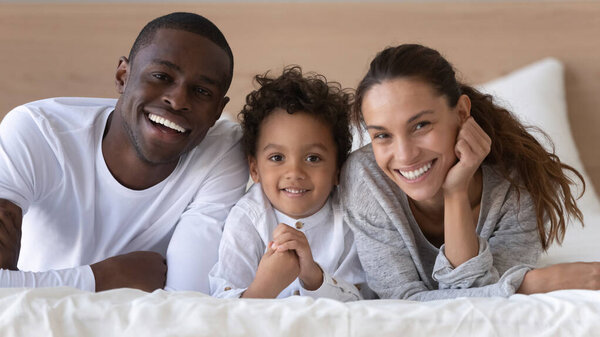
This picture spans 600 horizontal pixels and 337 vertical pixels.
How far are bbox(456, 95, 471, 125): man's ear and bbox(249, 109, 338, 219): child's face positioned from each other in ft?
0.88

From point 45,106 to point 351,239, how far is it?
2.18 ft

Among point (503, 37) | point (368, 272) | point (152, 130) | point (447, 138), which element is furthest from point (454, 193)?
point (503, 37)

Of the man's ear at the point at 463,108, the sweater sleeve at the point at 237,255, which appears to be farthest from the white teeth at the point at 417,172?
the sweater sleeve at the point at 237,255

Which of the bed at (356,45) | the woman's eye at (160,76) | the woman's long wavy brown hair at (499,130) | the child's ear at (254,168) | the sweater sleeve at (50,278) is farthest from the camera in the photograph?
the bed at (356,45)

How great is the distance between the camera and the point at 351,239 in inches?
56.4

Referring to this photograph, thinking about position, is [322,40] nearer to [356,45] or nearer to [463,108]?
[356,45]

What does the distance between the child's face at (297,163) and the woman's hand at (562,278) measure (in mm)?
422

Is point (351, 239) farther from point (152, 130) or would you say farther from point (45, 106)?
point (45, 106)

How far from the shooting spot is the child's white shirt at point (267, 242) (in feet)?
4.41

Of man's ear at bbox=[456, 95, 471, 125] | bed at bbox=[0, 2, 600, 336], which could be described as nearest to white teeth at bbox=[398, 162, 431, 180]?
man's ear at bbox=[456, 95, 471, 125]

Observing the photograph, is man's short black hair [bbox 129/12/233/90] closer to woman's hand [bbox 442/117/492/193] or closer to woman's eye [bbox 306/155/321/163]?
woman's eye [bbox 306/155/321/163]

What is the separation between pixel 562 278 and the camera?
3.84 ft

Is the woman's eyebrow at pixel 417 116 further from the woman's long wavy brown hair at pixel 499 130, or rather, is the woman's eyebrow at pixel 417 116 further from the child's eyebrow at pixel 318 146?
the child's eyebrow at pixel 318 146

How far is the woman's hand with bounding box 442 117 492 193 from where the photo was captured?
1.23 meters
